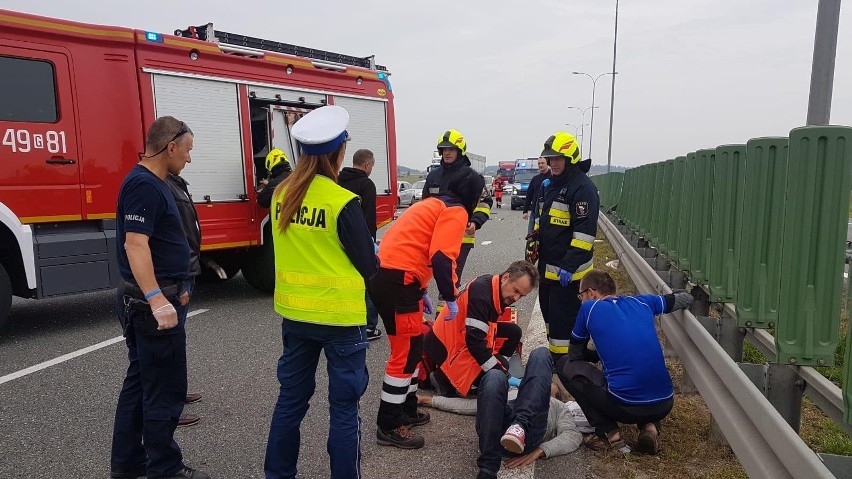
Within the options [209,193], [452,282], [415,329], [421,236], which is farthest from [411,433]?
[209,193]

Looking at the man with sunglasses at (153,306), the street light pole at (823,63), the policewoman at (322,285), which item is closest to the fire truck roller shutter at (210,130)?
the man with sunglasses at (153,306)

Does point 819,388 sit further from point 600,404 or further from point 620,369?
point 600,404

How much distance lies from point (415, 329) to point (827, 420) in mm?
2551

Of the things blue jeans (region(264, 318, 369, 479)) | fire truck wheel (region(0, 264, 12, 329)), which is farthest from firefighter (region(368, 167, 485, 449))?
fire truck wheel (region(0, 264, 12, 329))

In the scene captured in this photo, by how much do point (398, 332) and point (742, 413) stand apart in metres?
1.84

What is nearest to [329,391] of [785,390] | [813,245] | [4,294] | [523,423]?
[523,423]

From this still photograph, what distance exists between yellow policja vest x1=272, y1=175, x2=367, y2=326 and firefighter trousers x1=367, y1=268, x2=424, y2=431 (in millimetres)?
819

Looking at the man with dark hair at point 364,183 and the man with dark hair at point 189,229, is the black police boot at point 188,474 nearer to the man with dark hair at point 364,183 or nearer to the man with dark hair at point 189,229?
the man with dark hair at point 189,229

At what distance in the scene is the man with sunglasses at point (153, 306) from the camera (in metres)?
2.93

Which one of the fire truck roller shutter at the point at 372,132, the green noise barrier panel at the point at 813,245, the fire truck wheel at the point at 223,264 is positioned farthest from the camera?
the fire truck roller shutter at the point at 372,132

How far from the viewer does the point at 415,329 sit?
3.75 m

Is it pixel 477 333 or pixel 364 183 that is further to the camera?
pixel 364 183

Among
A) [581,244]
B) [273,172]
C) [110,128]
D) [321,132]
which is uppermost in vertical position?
[110,128]

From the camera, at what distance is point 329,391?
2945mm
